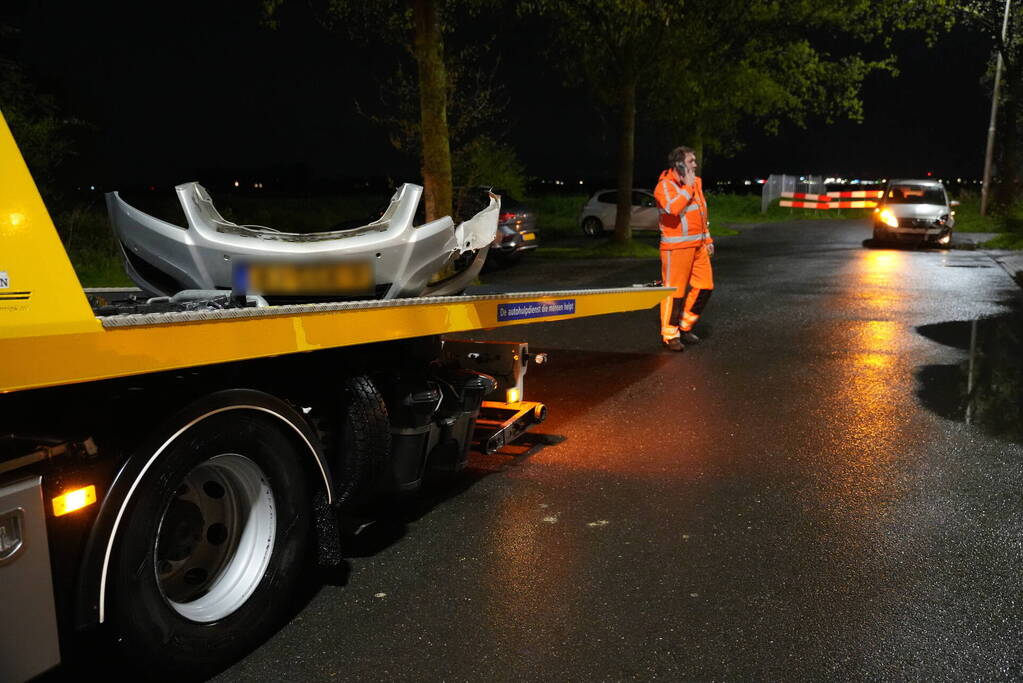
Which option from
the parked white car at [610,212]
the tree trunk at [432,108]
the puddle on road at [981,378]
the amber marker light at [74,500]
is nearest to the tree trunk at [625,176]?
the parked white car at [610,212]

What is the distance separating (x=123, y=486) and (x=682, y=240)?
7249mm

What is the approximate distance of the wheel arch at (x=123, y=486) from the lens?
8.67ft

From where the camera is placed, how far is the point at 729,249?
24484mm

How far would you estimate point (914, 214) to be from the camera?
73.5ft

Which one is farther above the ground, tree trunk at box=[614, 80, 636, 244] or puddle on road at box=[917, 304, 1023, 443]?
tree trunk at box=[614, 80, 636, 244]

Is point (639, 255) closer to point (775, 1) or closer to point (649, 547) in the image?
point (775, 1)

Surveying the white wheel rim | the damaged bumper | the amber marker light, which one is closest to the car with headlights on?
the damaged bumper

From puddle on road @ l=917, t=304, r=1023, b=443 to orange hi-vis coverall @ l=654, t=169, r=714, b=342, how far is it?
2.36m

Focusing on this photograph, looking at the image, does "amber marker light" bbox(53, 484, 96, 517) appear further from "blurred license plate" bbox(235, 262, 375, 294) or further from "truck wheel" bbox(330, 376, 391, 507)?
"truck wheel" bbox(330, 376, 391, 507)

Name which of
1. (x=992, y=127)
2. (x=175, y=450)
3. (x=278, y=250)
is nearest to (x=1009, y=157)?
(x=992, y=127)

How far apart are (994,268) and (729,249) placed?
7663 millimetres

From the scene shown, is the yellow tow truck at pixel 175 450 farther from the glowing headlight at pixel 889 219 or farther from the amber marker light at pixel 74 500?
the glowing headlight at pixel 889 219

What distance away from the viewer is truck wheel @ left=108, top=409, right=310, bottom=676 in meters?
2.83

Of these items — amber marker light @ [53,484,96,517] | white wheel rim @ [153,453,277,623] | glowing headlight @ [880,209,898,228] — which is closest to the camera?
amber marker light @ [53,484,96,517]
